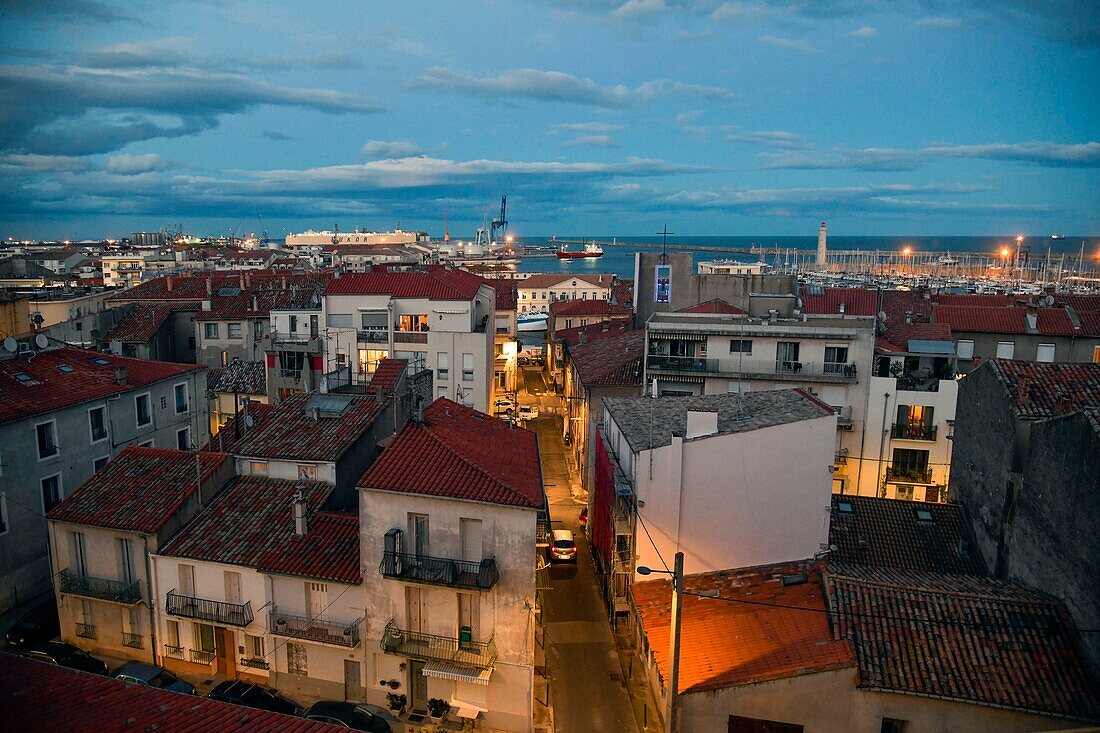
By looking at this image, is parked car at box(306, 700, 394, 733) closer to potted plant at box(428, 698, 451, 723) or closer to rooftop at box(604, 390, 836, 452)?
potted plant at box(428, 698, 451, 723)

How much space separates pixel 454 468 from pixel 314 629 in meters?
6.08

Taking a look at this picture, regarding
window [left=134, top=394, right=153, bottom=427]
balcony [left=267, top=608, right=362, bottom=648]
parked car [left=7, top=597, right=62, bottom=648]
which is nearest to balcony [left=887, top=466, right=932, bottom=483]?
balcony [left=267, top=608, right=362, bottom=648]

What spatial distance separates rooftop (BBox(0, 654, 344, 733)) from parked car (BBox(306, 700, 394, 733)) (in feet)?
17.2

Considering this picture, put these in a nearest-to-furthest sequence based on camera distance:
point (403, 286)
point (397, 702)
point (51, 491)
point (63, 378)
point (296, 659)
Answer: point (397, 702) → point (296, 659) → point (51, 491) → point (63, 378) → point (403, 286)

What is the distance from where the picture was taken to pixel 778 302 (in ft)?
145

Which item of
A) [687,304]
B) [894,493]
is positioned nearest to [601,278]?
[687,304]

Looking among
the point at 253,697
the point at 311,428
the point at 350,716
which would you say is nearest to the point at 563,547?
the point at 311,428

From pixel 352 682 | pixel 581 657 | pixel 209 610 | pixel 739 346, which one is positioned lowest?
pixel 581 657

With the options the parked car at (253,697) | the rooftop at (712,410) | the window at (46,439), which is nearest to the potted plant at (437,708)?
the parked car at (253,697)

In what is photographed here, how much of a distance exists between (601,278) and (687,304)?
54308 millimetres

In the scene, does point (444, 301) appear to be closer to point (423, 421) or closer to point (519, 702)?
point (423, 421)

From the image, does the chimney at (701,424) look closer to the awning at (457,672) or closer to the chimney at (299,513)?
the awning at (457,672)

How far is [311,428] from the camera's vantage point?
23656 mm

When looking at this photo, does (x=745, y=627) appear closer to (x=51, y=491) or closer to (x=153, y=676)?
(x=153, y=676)
